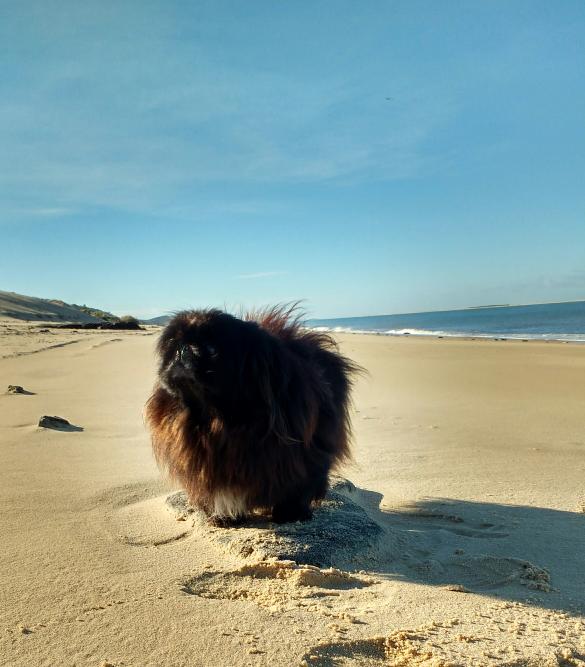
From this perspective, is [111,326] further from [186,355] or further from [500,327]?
[500,327]

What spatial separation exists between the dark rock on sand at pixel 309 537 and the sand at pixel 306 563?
1 centimetres

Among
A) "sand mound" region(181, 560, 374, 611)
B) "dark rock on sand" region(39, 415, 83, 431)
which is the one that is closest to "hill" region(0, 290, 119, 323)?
"dark rock on sand" region(39, 415, 83, 431)

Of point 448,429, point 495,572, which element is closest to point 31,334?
point 448,429

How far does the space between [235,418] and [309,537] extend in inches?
23.1

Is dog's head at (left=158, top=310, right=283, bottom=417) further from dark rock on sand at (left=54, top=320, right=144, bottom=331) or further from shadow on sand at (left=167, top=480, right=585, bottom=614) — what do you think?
dark rock on sand at (left=54, top=320, right=144, bottom=331)

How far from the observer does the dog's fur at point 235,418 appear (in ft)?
7.41

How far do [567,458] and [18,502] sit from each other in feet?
12.2

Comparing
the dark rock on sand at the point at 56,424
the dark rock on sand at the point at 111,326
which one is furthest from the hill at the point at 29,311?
the dark rock on sand at the point at 56,424

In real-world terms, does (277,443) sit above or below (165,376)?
below

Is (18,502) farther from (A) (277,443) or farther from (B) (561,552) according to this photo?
(B) (561,552)

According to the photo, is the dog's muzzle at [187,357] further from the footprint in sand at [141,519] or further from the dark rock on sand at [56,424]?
the dark rock on sand at [56,424]

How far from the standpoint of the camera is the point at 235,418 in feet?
7.69

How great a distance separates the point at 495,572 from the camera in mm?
2240

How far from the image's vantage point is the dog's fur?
2.26 metres
